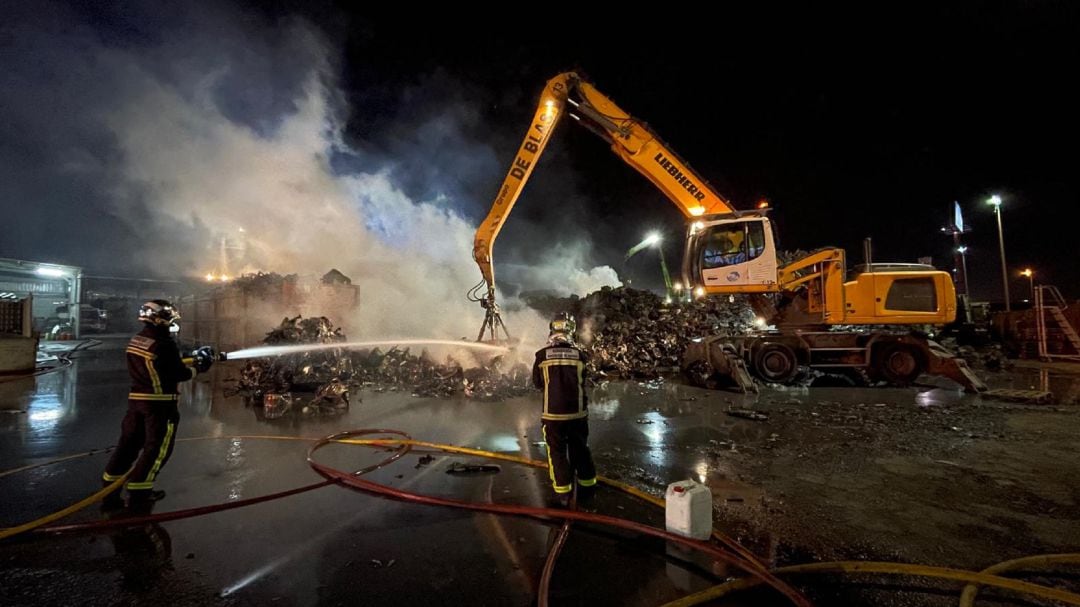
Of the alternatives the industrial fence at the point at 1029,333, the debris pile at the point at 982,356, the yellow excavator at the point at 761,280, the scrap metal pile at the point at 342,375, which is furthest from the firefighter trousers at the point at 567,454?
the industrial fence at the point at 1029,333

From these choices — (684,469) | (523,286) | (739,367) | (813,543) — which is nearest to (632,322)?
(739,367)

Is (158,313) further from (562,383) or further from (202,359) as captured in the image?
(562,383)

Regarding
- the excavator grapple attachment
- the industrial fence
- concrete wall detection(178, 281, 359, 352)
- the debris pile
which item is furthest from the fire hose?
the industrial fence

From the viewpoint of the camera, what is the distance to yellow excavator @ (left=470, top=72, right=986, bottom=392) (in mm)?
8797

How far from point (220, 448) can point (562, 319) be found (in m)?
4.52

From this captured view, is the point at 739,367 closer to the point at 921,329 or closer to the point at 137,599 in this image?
the point at 921,329

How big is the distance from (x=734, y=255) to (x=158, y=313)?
29.0 feet

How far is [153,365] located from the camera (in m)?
3.75

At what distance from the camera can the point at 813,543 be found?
303 cm

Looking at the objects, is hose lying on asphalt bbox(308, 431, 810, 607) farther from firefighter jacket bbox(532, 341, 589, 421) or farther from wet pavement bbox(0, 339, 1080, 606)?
firefighter jacket bbox(532, 341, 589, 421)

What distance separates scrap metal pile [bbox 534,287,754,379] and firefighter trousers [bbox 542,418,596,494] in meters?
6.79

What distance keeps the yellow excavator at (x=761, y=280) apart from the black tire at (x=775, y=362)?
21mm

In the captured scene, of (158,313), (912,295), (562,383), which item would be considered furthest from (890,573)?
(912,295)

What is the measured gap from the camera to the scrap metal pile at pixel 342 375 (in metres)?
7.64
